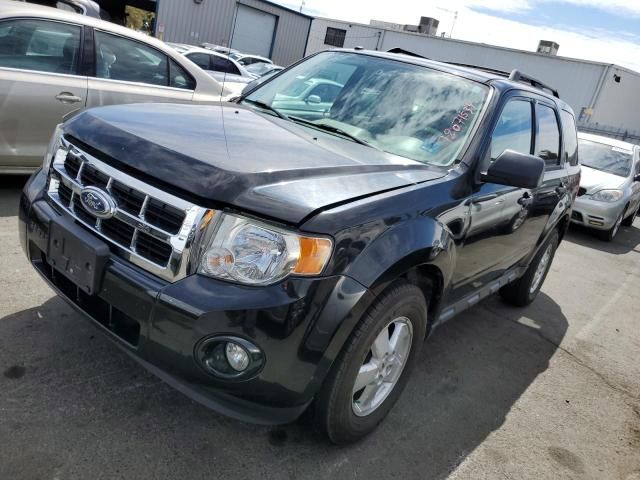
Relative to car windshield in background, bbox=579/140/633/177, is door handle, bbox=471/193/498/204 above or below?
above

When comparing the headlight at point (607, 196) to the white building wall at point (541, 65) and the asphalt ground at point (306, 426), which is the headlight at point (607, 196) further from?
the white building wall at point (541, 65)

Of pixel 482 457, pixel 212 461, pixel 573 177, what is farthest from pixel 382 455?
pixel 573 177

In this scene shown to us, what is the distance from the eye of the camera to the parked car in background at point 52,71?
4586 millimetres

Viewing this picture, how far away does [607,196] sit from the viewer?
8773mm

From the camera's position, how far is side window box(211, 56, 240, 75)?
12188mm

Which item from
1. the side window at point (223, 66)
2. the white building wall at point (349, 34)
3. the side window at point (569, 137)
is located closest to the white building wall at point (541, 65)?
the white building wall at point (349, 34)

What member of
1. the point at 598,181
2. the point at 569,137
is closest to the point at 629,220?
the point at 598,181

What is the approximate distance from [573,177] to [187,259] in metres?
3.93

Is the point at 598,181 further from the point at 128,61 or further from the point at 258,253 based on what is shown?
the point at 258,253

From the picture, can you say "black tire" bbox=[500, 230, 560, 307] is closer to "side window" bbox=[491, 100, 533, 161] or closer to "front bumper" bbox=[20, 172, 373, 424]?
"side window" bbox=[491, 100, 533, 161]

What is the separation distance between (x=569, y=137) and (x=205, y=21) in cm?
2621

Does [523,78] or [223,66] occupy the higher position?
[523,78]

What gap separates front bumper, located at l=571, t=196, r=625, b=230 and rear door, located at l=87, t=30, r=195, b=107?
6.29 meters

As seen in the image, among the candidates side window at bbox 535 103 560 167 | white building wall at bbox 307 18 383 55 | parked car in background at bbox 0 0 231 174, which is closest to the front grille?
parked car in background at bbox 0 0 231 174
